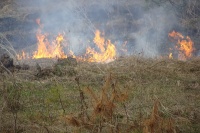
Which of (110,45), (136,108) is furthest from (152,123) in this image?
(110,45)

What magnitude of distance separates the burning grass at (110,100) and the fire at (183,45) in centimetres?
721

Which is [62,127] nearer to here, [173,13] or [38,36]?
[38,36]

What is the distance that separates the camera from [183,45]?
20.2m

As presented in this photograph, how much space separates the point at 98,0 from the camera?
78.4ft

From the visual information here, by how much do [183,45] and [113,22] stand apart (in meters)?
5.13

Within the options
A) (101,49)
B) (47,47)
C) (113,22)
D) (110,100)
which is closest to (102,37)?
(113,22)

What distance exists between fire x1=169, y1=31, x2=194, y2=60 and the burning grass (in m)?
7.21

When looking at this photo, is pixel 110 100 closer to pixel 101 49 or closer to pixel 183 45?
pixel 101 49

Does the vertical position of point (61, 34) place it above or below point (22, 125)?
above

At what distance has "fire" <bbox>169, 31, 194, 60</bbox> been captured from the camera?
64.7 ft

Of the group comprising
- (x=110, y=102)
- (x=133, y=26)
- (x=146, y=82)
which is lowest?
(x=110, y=102)

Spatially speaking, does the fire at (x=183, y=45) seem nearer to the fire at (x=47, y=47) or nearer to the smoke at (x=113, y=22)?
the smoke at (x=113, y=22)

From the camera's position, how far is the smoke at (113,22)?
2109 cm

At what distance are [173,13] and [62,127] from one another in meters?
17.6
